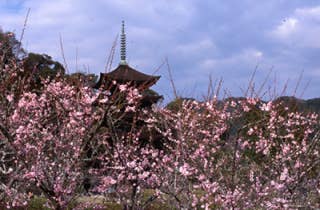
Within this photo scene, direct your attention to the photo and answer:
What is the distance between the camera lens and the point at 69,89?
10578 millimetres

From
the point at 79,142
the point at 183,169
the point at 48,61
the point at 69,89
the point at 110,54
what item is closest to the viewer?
the point at 110,54

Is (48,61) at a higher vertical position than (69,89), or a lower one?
higher

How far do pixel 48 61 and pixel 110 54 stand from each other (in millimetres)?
21912

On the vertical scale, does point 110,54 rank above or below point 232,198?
above

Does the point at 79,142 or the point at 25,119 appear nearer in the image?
the point at 79,142

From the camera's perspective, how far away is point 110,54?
619cm

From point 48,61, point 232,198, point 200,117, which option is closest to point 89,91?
point 200,117

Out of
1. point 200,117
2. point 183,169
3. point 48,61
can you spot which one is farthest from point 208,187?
point 48,61

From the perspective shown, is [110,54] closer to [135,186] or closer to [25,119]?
[135,186]

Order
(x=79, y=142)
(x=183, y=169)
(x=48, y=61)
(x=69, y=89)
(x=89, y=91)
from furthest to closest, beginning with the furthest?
(x=48, y=61) → (x=69, y=89) → (x=89, y=91) → (x=79, y=142) → (x=183, y=169)

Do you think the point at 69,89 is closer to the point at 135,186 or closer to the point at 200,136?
the point at 200,136

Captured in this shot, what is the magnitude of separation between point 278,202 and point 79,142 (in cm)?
304

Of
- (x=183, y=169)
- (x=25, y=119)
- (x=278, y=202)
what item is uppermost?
(x=25, y=119)

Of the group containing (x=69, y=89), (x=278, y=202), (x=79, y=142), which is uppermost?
(x=69, y=89)
